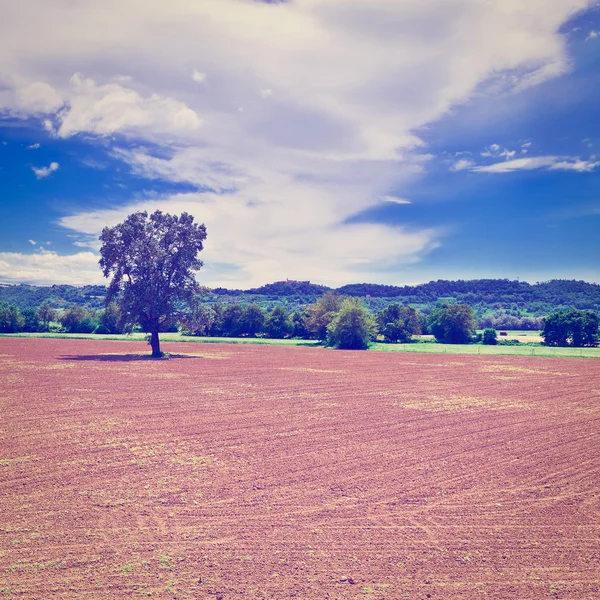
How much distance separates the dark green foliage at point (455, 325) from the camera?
97688 mm

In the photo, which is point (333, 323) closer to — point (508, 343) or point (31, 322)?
point (508, 343)

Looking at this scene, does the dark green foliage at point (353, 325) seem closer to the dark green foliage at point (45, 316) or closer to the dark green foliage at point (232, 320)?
the dark green foliage at point (232, 320)

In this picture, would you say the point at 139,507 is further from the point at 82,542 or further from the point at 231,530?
the point at 231,530

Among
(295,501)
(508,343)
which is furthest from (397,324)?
(295,501)

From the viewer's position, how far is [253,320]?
109875mm

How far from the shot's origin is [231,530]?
340 inches

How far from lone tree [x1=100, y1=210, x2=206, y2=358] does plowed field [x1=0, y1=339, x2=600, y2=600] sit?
87.0 ft

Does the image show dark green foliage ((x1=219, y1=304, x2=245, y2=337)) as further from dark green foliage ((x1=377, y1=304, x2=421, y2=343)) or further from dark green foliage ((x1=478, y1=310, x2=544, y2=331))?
dark green foliage ((x1=478, y1=310, x2=544, y2=331))

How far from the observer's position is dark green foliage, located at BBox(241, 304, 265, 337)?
109812 mm

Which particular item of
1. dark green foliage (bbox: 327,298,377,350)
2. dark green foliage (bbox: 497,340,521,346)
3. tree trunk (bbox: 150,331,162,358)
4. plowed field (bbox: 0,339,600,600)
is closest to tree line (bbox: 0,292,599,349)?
dark green foliage (bbox: 327,298,377,350)

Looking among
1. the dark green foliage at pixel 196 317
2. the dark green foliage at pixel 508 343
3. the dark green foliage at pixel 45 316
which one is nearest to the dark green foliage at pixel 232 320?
the dark green foliage at pixel 45 316

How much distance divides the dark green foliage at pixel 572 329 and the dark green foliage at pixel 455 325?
1568cm

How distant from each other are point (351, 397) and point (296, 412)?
233 inches

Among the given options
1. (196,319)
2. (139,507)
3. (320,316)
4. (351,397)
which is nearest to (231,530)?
(139,507)
